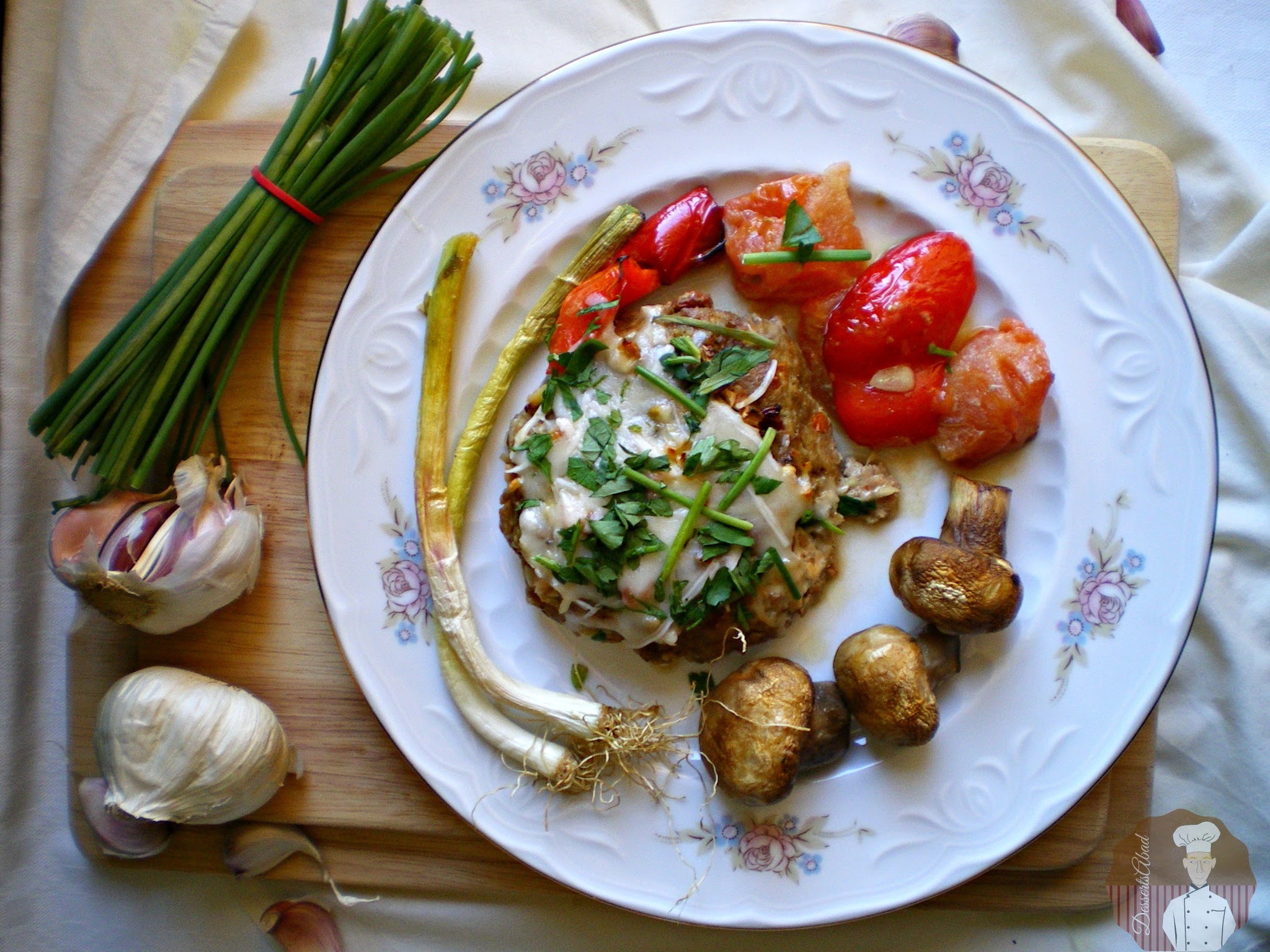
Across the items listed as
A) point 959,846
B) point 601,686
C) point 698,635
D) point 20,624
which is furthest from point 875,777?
point 20,624

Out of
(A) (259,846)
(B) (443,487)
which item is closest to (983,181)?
(B) (443,487)

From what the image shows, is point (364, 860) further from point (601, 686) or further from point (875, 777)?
point (875, 777)

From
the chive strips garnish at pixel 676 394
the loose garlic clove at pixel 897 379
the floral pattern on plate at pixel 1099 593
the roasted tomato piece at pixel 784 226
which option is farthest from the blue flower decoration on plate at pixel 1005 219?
the chive strips garnish at pixel 676 394

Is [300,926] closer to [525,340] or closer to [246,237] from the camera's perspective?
[525,340]

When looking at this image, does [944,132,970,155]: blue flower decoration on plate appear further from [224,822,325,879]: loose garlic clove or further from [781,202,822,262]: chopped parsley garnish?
[224,822,325,879]: loose garlic clove

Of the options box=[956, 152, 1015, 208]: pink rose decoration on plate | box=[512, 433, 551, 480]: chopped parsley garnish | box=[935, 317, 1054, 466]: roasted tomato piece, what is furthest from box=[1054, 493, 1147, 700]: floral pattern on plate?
box=[512, 433, 551, 480]: chopped parsley garnish

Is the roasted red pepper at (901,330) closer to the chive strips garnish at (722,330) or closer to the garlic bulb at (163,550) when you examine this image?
the chive strips garnish at (722,330)

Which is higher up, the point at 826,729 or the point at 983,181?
the point at 983,181
